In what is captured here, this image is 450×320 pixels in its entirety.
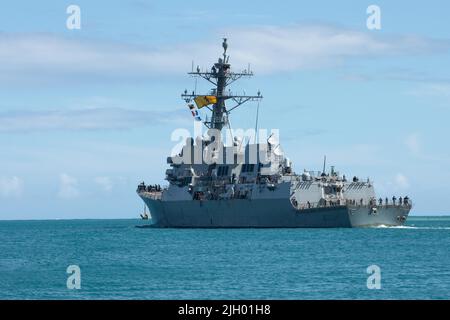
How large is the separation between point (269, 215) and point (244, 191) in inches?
145

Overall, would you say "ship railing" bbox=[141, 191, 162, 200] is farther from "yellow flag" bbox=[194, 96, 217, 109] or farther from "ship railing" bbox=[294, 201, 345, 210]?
"ship railing" bbox=[294, 201, 345, 210]

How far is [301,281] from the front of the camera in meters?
44.3

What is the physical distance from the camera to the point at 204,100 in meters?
97.2

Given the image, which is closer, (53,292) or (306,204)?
(53,292)

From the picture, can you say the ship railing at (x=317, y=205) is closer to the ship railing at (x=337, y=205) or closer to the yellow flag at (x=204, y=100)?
the ship railing at (x=337, y=205)

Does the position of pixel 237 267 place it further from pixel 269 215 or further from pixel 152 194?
pixel 152 194

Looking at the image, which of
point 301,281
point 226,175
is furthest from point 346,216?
point 301,281

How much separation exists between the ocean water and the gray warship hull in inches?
247

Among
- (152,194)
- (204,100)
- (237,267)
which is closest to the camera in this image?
(237,267)

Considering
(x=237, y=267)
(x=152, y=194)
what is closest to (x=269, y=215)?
(x=152, y=194)

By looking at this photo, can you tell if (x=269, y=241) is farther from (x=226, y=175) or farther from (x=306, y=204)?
(x=226, y=175)
